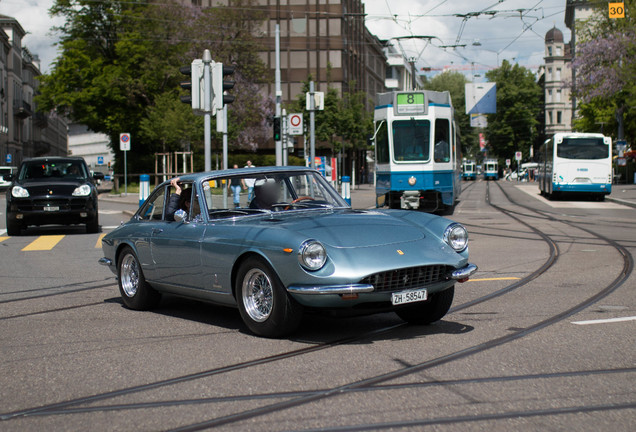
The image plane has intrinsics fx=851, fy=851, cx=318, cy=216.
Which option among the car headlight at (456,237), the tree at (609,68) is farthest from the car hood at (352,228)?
the tree at (609,68)

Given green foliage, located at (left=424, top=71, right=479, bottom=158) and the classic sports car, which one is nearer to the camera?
the classic sports car

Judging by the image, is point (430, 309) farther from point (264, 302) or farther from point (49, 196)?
point (49, 196)

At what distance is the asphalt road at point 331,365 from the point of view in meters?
4.40

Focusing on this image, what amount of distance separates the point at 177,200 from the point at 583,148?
3062cm

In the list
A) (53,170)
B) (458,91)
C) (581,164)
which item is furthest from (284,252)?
(458,91)

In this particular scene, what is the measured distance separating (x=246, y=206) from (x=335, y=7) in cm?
6895

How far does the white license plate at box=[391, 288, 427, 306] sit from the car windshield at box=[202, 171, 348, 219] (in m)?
1.61

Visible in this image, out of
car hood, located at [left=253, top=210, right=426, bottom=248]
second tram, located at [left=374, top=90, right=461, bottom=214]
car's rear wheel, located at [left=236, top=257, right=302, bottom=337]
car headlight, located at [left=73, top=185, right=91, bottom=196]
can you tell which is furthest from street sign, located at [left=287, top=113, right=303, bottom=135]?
car's rear wheel, located at [left=236, top=257, right=302, bottom=337]

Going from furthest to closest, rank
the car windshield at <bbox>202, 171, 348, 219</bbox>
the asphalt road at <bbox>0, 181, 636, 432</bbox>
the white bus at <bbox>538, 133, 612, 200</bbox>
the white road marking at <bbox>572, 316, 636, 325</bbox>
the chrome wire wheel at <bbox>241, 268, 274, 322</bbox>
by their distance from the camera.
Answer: the white bus at <bbox>538, 133, 612, 200</bbox>
the car windshield at <bbox>202, 171, 348, 219</bbox>
the white road marking at <bbox>572, 316, 636, 325</bbox>
the chrome wire wheel at <bbox>241, 268, 274, 322</bbox>
the asphalt road at <bbox>0, 181, 636, 432</bbox>

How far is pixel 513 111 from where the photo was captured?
10406 centimetres

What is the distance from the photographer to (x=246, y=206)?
7625 mm

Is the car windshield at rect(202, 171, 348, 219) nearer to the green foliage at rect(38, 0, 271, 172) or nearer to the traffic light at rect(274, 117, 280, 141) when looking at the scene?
the traffic light at rect(274, 117, 280, 141)

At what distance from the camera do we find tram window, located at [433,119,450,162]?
25.8m

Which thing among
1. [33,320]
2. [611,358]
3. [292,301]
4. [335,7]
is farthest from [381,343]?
[335,7]
